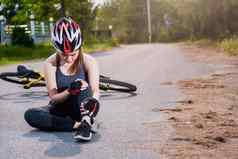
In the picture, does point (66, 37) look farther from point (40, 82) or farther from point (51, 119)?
point (40, 82)

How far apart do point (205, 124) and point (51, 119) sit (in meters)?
1.78

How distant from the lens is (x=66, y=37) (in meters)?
6.27

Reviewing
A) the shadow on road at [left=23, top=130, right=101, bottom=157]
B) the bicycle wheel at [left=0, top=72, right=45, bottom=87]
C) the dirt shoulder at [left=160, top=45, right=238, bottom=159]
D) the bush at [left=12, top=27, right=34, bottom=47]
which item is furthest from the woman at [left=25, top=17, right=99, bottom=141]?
the bush at [left=12, top=27, right=34, bottom=47]

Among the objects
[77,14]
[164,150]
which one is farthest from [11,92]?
[77,14]

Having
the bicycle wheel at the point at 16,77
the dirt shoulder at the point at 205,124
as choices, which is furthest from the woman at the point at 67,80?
the bicycle wheel at the point at 16,77

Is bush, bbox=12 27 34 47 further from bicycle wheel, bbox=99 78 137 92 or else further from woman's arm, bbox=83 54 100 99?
woman's arm, bbox=83 54 100 99

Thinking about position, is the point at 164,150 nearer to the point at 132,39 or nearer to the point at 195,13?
the point at 195,13

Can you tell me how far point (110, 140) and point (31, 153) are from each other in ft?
3.13

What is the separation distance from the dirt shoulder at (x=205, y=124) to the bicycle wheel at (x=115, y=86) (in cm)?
102

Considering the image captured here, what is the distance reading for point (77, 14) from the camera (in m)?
51.5

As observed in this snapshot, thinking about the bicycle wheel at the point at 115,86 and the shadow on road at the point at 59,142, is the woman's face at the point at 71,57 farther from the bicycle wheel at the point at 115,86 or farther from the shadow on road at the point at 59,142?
the bicycle wheel at the point at 115,86

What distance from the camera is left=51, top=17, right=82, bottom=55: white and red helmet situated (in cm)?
625

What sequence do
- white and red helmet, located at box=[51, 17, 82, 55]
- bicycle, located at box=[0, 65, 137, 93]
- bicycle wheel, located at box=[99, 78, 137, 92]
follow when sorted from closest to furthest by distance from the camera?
white and red helmet, located at box=[51, 17, 82, 55] → bicycle wheel, located at box=[99, 78, 137, 92] → bicycle, located at box=[0, 65, 137, 93]

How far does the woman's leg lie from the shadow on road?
89mm
